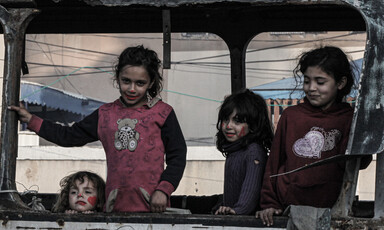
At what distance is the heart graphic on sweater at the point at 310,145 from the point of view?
338 centimetres

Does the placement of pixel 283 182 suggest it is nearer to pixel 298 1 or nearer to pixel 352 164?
pixel 352 164

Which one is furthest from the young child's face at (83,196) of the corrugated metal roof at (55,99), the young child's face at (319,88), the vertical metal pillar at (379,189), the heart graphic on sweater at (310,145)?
the corrugated metal roof at (55,99)

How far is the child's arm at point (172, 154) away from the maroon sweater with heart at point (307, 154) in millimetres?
432

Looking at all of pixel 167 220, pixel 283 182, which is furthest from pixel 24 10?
pixel 283 182

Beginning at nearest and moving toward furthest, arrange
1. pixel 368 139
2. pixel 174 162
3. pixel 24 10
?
pixel 368 139 < pixel 24 10 < pixel 174 162

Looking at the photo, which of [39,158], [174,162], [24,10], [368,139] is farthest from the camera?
[39,158]

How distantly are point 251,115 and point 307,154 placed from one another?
20.5 inches

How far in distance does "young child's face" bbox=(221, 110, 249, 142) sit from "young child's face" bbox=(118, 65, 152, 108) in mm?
460

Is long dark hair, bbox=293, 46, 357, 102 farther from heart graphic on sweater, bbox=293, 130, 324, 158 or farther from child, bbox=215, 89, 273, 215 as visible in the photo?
child, bbox=215, 89, 273, 215

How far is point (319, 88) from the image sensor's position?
11.4ft

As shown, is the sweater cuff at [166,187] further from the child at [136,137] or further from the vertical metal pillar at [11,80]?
the vertical metal pillar at [11,80]

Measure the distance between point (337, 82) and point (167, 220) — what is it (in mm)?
1058

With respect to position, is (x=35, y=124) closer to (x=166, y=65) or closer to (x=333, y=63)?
(x=166, y=65)

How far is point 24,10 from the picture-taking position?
3387 millimetres
